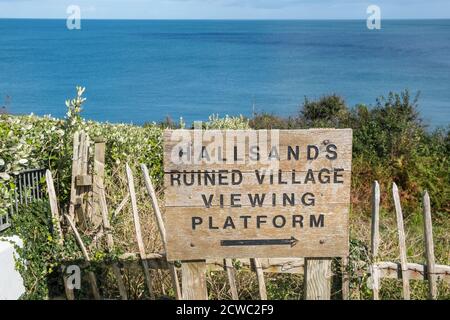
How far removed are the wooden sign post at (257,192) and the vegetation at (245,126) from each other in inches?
50.7

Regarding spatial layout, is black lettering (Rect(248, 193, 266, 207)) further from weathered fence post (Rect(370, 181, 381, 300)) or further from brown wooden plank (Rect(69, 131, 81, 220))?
brown wooden plank (Rect(69, 131, 81, 220))

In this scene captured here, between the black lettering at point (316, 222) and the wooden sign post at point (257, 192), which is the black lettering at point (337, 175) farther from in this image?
the black lettering at point (316, 222)

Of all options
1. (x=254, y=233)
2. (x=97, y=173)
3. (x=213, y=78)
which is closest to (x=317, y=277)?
(x=254, y=233)

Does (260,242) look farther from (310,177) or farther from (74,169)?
(74,169)

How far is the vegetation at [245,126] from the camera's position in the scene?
19.0 feet

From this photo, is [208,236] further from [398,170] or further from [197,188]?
[398,170]

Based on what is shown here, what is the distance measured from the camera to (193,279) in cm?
434

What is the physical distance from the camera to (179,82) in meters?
61.3

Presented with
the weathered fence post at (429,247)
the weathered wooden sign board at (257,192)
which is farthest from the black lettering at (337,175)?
the weathered fence post at (429,247)

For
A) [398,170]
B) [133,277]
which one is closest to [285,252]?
[133,277]

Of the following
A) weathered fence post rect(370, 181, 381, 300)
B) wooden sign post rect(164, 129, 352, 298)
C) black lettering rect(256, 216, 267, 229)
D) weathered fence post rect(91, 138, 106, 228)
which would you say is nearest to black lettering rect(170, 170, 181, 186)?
wooden sign post rect(164, 129, 352, 298)

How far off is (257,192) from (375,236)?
138 centimetres
